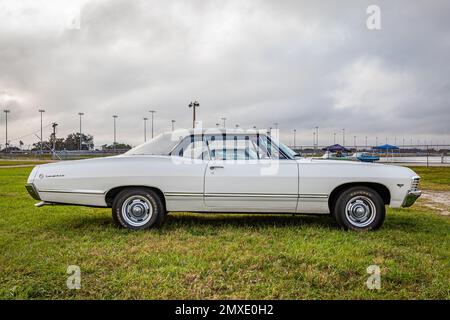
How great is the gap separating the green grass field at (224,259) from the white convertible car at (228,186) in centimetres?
31

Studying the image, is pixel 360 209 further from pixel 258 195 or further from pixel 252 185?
pixel 252 185

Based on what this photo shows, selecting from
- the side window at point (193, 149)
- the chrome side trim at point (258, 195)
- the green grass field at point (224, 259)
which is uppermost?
the side window at point (193, 149)

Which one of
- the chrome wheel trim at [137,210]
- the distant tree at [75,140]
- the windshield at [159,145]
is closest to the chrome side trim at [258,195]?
the chrome wheel trim at [137,210]

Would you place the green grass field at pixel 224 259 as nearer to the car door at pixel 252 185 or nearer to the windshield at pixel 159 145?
the car door at pixel 252 185

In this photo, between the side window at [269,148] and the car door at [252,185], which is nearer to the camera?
the car door at [252,185]

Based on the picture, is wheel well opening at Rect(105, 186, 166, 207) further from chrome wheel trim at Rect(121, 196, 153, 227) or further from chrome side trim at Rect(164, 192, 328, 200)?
chrome side trim at Rect(164, 192, 328, 200)

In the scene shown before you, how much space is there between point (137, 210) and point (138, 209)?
2 cm

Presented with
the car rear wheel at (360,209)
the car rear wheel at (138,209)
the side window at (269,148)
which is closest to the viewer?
the car rear wheel at (360,209)

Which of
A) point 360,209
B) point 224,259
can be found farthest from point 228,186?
point 360,209

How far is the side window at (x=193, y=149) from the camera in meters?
5.75

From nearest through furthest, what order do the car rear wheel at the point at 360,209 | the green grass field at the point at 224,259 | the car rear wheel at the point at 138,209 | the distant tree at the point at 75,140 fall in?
the green grass field at the point at 224,259 < the car rear wheel at the point at 360,209 < the car rear wheel at the point at 138,209 < the distant tree at the point at 75,140

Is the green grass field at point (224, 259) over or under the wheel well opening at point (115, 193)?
under

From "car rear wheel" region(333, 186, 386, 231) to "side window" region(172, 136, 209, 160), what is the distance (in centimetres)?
193
